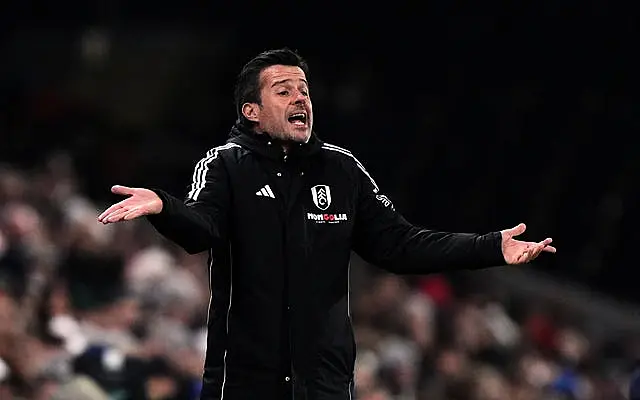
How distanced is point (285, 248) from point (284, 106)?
52 centimetres

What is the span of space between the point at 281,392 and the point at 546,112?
10878 millimetres

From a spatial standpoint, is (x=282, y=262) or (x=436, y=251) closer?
(x=282, y=262)

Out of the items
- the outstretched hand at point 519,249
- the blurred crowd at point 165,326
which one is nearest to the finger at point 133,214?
the outstretched hand at point 519,249

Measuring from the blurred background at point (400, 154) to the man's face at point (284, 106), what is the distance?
12.9 feet

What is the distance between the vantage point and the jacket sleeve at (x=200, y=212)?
483cm

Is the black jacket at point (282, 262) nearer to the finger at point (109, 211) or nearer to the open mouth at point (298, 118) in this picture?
the open mouth at point (298, 118)

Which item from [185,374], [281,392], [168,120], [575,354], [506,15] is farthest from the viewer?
[168,120]

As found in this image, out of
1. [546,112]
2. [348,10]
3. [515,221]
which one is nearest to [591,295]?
[515,221]

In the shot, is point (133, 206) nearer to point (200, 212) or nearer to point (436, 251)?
point (200, 212)

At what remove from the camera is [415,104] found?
54.3ft

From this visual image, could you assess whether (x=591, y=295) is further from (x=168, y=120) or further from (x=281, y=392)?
(x=281, y=392)

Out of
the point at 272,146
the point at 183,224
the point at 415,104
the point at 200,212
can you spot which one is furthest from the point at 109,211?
the point at 415,104

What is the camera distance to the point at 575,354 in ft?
43.7

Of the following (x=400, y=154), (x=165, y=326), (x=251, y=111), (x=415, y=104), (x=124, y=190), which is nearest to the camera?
(x=124, y=190)
